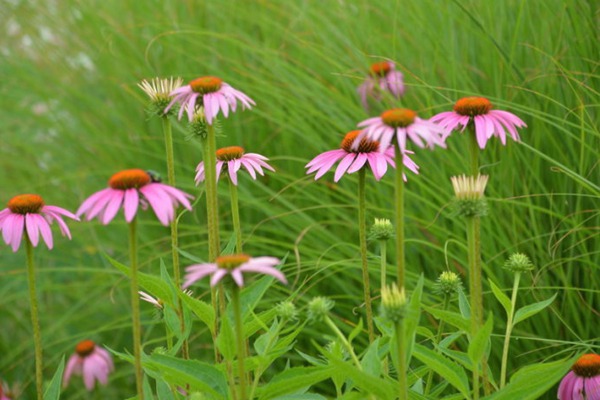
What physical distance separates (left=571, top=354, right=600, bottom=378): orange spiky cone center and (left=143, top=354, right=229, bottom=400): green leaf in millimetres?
519

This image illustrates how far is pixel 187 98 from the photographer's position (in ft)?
3.30

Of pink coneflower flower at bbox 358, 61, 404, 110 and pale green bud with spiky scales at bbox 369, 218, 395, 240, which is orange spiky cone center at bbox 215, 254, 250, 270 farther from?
pink coneflower flower at bbox 358, 61, 404, 110

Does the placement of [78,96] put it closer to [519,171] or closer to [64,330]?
[64,330]

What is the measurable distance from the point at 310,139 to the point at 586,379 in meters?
0.93

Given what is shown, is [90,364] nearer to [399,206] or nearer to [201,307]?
[201,307]

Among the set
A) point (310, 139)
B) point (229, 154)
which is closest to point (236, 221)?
point (229, 154)

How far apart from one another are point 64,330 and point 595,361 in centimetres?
189

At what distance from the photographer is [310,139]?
193 cm

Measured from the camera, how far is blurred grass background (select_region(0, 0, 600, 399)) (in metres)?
1.65

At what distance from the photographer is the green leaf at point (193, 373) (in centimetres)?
91

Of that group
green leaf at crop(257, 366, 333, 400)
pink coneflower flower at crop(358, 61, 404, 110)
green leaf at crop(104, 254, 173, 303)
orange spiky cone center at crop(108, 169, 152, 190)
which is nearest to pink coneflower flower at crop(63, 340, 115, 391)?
pink coneflower flower at crop(358, 61, 404, 110)

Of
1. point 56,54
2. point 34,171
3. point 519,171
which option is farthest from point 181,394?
point 56,54

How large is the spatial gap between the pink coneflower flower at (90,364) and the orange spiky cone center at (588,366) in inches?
46.5

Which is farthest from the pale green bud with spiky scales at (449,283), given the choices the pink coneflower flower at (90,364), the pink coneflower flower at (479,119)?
the pink coneflower flower at (90,364)
